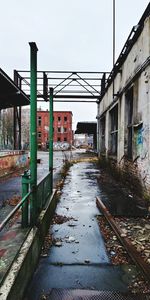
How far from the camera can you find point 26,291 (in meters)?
2.42

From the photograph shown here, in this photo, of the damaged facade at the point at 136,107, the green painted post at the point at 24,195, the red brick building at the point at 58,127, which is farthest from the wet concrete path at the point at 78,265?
the red brick building at the point at 58,127

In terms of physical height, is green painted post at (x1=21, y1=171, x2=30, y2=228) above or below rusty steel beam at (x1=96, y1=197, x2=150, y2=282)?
above

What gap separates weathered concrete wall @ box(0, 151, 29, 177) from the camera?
10427mm

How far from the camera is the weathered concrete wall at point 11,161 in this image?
1043cm

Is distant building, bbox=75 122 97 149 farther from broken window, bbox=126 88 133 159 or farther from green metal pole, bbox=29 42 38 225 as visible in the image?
green metal pole, bbox=29 42 38 225

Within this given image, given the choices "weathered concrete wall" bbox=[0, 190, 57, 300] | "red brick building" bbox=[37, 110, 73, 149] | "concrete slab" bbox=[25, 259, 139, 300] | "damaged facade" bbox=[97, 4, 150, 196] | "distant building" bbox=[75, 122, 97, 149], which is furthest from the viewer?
"red brick building" bbox=[37, 110, 73, 149]

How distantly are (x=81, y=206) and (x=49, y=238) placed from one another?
6.65 ft

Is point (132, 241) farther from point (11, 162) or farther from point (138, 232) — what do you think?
point (11, 162)

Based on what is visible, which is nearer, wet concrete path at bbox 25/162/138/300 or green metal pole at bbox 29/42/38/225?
wet concrete path at bbox 25/162/138/300

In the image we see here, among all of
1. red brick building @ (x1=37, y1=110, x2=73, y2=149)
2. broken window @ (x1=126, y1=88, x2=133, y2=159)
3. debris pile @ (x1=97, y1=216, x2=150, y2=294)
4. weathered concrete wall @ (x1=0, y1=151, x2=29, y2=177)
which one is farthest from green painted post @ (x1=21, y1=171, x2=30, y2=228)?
red brick building @ (x1=37, y1=110, x2=73, y2=149)

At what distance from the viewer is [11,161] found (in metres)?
11.8

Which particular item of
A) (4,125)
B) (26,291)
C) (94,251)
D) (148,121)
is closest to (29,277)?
(26,291)

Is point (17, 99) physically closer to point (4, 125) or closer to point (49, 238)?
point (49, 238)

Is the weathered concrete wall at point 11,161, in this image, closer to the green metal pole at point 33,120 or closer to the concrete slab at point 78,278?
the green metal pole at point 33,120
